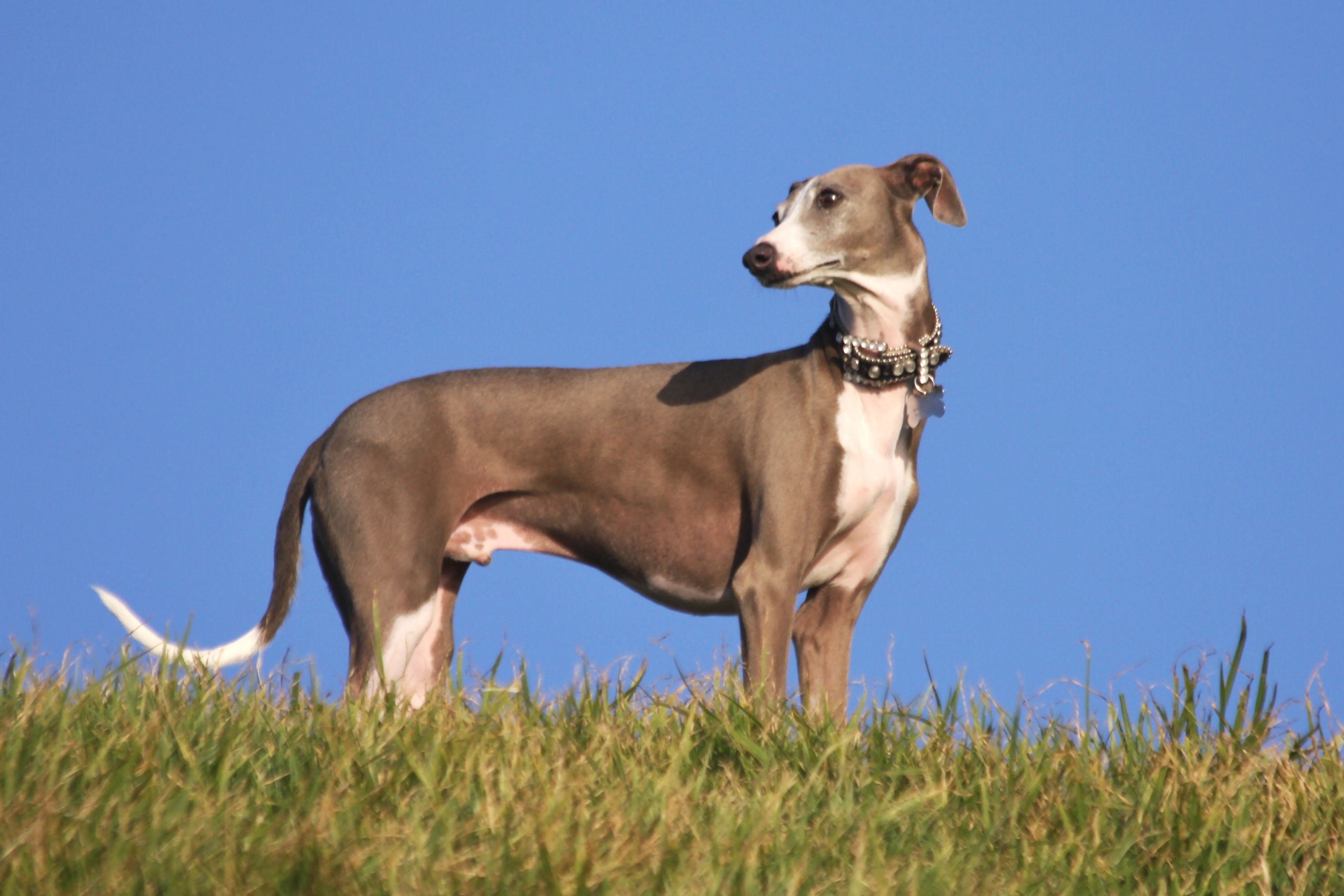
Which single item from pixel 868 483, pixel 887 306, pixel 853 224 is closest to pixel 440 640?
pixel 868 483

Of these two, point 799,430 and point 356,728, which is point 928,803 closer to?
point 356,728

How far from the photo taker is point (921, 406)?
18.1ft

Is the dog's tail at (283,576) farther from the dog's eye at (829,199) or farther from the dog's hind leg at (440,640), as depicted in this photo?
the dog's eye at (829,199)

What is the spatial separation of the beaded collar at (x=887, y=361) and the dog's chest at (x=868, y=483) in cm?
5

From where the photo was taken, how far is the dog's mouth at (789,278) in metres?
5.14

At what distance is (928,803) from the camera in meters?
3.60

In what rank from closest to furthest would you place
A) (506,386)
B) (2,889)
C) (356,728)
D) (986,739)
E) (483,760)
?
(2,889), (483,760), (356,728), (986,739), (506,386)

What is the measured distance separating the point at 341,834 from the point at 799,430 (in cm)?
289

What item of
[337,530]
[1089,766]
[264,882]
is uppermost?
[337,530]

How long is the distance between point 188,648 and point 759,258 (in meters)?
2.54

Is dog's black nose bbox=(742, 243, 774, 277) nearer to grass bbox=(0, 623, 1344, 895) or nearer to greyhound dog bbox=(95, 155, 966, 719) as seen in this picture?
greyhound dog bbox=(95, 155, 966, 719)

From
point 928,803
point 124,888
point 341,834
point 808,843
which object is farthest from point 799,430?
point 124,888

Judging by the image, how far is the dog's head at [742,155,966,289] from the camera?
16.9 ft

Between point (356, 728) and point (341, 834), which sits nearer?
point (341, 834)
